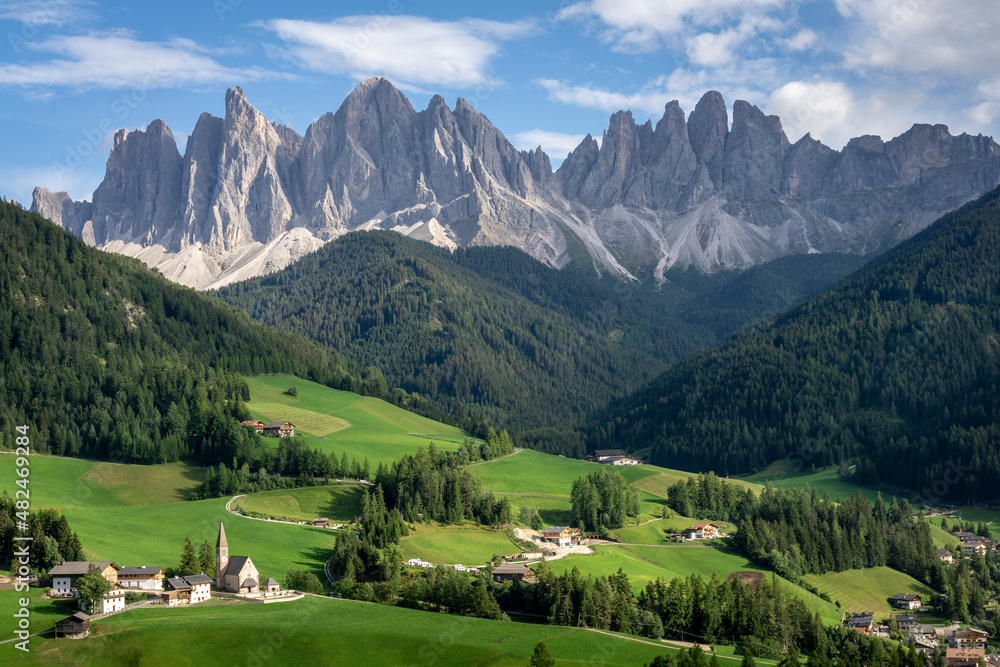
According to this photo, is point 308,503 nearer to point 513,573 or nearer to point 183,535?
point 183,535

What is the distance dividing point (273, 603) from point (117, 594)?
13090 mm

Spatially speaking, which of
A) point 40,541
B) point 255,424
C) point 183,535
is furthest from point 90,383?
point 40,541

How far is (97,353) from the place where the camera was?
18475cm

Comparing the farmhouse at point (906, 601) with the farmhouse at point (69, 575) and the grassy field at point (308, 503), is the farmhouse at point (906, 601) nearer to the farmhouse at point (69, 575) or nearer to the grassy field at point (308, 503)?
the grassy field at point (308, 503)

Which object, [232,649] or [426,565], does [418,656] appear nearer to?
[232,649]

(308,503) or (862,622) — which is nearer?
(862,622)

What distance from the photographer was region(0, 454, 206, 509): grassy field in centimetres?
13375

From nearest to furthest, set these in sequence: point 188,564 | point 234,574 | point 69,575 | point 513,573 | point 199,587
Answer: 1. point 69,575
2. point 199,587
3. point 234,574
4. point 188,564
5. point 513,573

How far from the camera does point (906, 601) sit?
412ft

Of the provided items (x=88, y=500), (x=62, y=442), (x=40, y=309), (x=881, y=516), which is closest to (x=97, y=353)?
(x=40, y=309)

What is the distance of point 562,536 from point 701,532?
2291cm

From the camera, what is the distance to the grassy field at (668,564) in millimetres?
115875

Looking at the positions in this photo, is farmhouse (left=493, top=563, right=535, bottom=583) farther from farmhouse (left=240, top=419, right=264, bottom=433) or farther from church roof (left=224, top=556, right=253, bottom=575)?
farmhouse (left=240, top=419, right=264, bottom=433)

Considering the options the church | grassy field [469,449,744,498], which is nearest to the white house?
the church
